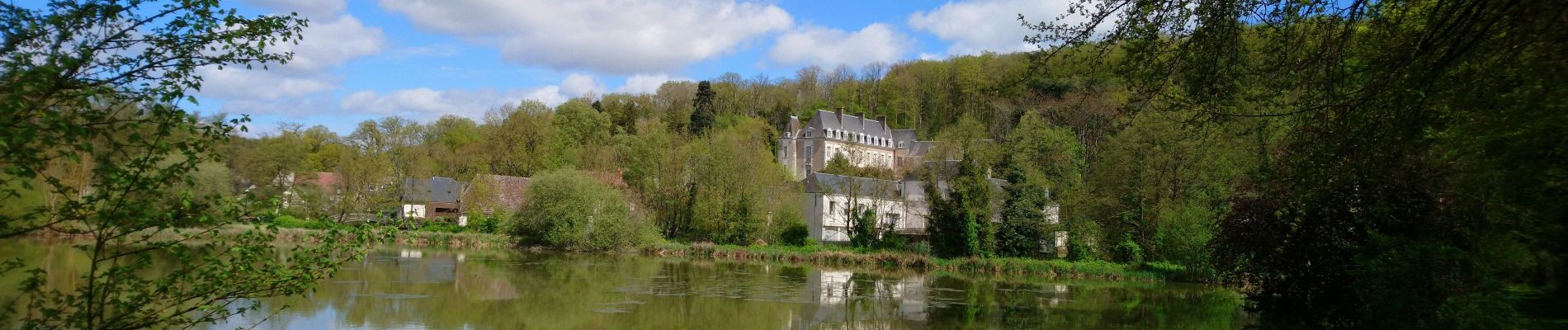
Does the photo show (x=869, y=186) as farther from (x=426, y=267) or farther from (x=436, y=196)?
(x=436, y=196)

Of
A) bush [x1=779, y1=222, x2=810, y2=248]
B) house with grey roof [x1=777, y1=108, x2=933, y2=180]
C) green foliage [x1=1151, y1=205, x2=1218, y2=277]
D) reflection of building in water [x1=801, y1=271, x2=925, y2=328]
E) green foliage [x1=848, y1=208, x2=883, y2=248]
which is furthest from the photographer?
house with grey roof [x1=777, y1=108, x2=933, y2=180]

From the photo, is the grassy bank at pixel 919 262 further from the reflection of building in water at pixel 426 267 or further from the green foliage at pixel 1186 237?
the reflection of building in water at pixel 426 267

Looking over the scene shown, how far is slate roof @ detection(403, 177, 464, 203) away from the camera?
47.9 m

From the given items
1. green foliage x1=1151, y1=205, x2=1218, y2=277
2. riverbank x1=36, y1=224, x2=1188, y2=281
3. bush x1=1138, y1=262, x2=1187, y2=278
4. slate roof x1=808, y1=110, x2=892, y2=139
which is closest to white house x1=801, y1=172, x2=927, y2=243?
riverbank x1=36, y1=224, x2=1188, y2=281

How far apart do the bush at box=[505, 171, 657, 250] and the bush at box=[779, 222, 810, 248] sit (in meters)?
5.57

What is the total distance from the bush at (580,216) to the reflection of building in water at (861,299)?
10698 millimetres

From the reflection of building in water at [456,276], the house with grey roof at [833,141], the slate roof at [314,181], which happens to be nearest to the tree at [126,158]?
the reflection of building in water at [456,276]

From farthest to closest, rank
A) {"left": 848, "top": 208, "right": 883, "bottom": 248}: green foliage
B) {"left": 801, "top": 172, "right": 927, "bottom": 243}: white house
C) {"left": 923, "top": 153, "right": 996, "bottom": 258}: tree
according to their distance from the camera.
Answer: {"left": 801, "top": 172, "right": 927, "bottom": 243}: white house → {"left": 848, "top": 208, "right": 883, "bottom": 248}: green foliage → {"left": 923, "top": 153, "right": 996, "bottom": 258}: tree

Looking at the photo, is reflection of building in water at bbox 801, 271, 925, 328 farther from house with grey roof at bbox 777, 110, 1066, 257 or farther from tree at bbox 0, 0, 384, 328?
tree at bbox 0, 0, 384, 328

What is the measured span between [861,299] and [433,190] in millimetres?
36978

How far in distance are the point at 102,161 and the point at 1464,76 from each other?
8534 millimetres

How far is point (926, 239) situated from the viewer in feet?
112

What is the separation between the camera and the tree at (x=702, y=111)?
61.6 metres

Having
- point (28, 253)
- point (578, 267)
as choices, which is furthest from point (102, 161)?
point (578, 267)
